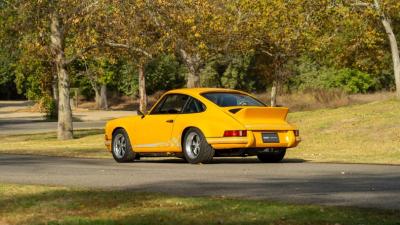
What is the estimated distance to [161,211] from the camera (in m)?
9.07

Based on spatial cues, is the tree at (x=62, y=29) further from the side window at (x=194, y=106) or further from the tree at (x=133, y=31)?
the side window at (x=194, y=106)

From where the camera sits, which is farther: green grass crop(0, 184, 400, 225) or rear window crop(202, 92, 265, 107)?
rear window crop(202, 92, 265, 107)

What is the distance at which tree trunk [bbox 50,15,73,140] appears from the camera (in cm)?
3017

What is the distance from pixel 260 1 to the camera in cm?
3941

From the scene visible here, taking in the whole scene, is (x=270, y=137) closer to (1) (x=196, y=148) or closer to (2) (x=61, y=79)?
(1) (x=196, y=148)

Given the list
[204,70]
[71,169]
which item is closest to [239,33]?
[71,169]

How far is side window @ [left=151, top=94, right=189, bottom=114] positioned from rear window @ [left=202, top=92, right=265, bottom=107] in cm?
54

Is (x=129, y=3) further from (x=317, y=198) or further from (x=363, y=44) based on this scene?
(x=317, y=198)

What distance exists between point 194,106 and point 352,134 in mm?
9635

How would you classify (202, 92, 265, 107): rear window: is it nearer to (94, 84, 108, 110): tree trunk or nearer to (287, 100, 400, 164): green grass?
(287, 100, 400, 164): green grass

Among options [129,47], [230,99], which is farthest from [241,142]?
[129,47]

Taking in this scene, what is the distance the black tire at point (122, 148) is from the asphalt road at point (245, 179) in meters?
0.86

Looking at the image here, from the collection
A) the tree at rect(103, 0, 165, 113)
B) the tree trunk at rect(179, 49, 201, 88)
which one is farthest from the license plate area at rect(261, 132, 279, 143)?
the tree trunk at rect(179, 49, 201, 88)

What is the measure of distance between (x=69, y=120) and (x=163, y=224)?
23.9 meters
